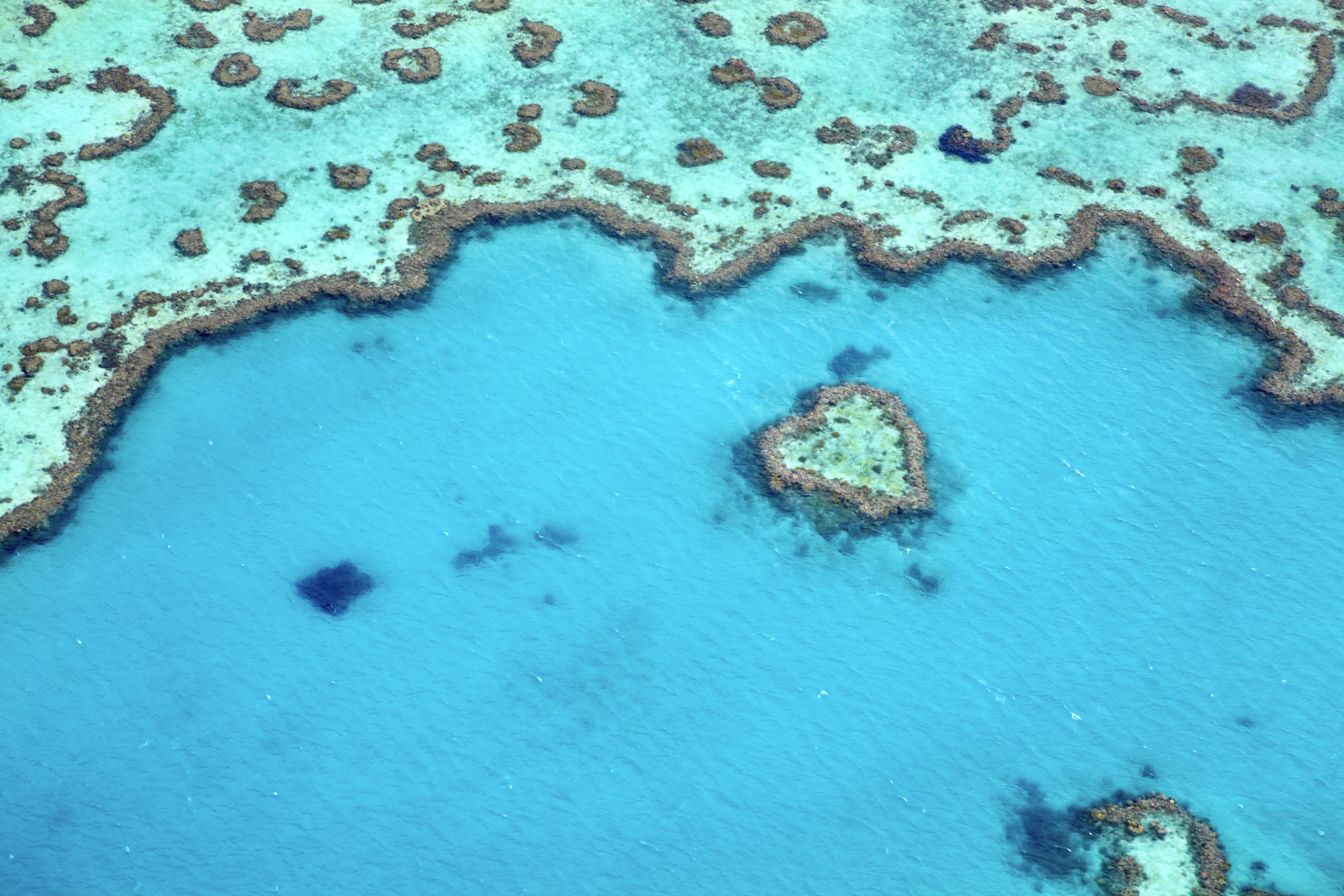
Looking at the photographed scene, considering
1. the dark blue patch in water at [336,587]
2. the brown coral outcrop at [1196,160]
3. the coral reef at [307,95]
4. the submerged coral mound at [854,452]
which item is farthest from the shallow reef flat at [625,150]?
the dark blue patch in water at [336,587]

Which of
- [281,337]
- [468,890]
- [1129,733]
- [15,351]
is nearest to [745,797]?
[468,890]

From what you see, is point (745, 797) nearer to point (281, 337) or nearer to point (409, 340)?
point (409, 340)

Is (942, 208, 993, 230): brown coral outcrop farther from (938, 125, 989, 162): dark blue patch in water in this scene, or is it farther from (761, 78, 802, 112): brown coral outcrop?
(761, 78, 802, 112): brown coral outcrop

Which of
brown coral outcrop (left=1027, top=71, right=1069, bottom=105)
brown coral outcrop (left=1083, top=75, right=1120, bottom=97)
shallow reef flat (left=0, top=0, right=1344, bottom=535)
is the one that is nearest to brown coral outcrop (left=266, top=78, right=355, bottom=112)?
shallow reef flat (left=0, top=0, right=1344, bottom=535)

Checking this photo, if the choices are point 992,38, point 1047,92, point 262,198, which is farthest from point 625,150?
point 1047,92

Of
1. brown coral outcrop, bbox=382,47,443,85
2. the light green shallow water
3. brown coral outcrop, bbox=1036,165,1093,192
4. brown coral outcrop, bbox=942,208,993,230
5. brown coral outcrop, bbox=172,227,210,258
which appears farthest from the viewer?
brown coral outcrop, bbox=382,47,443,85

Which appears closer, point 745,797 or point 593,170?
point 745,797

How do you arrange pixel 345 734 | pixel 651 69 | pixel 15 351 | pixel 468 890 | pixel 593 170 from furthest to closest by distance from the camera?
pixel 651 69 < pixel 593 170 < pixel 15 351 < pixel 345 734 < pixel 468 890
